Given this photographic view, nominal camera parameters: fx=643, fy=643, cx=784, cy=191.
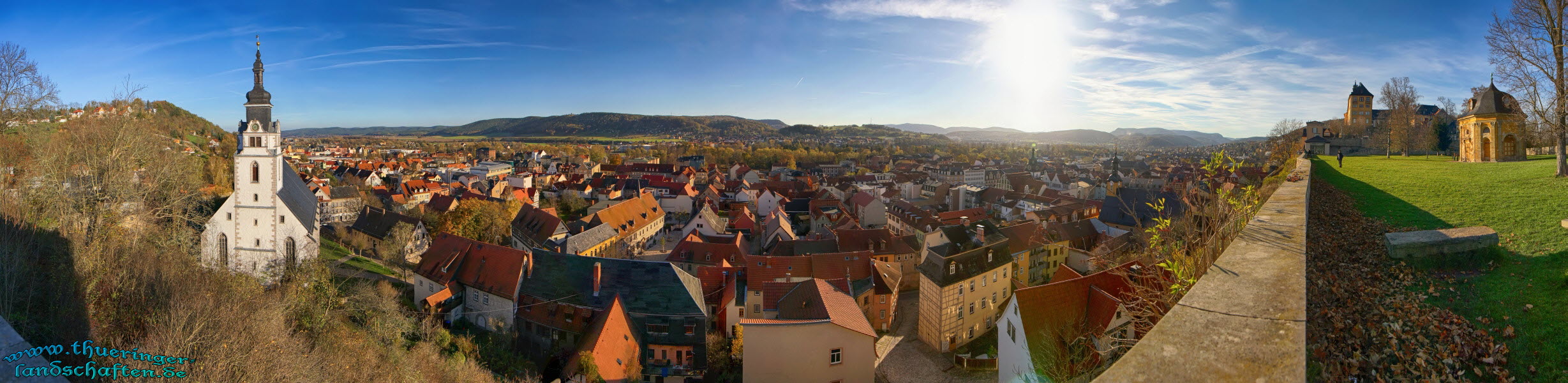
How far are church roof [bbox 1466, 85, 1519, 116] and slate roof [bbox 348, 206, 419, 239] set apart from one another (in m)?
34.6

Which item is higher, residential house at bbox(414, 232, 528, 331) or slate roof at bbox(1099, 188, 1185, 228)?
slate roof at bbox(1099, 188, 1185, 228)

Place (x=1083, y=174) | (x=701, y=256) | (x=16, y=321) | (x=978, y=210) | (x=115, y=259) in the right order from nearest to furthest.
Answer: (x=16, y=321) → (x=115, y=259) → (x=701, y=256) → (x=978, y=210) → (x=1083, y=174)

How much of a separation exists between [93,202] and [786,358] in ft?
53.2

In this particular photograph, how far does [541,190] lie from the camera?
57.9m

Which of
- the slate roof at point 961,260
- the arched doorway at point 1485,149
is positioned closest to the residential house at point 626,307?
the slate roof at point 961,260

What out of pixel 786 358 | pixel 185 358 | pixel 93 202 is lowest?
pixel 786 358

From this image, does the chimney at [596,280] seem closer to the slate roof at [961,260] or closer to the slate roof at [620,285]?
the slate roof at [620,285]

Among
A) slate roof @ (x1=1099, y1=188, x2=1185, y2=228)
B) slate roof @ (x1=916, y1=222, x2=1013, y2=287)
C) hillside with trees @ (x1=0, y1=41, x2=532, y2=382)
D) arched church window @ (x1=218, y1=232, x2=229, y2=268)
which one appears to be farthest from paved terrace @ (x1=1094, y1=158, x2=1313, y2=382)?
slate roof @ (x1=1099, y1=188, x2=1185, y2=228)

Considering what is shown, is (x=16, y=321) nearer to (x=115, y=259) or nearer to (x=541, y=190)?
(x=115, y=259)

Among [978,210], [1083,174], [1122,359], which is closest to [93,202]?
[1122,359]

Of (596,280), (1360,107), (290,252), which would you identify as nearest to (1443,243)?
(596,280)

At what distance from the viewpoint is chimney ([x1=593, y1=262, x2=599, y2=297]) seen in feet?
57.9

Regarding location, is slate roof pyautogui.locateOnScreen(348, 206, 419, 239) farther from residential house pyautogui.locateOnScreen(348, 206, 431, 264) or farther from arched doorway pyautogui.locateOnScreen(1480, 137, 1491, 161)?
arched doorway pyautogui.locateOnScreen(1480, 137, 1491, 161)

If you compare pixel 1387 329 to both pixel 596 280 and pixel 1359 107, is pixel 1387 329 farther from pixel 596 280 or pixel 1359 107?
pixel 1359 107
